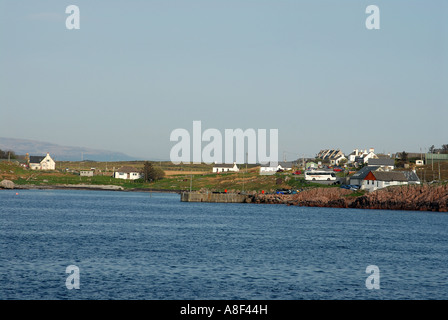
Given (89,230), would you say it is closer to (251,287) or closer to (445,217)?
(251,287)

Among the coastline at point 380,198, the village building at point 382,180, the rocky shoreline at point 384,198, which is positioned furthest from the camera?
the village building at point 382,180

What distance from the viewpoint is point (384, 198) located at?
12475cm

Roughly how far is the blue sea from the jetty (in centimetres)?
6437

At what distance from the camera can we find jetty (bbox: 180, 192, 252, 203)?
151 metres

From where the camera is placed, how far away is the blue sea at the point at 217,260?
3662 centimetres

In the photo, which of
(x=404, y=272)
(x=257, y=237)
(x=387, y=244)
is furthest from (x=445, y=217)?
(x=404, y=272)

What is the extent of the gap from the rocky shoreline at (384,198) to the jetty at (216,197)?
12.0 m

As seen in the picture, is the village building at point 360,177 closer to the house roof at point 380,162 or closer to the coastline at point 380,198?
the coastline at point 380,198
